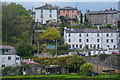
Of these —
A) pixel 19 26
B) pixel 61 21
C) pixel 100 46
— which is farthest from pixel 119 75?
pixel 61 21

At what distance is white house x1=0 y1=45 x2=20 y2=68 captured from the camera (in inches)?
1351

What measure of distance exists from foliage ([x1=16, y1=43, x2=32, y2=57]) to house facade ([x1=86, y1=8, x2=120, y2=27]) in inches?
648

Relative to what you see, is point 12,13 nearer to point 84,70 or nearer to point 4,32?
point 4,32

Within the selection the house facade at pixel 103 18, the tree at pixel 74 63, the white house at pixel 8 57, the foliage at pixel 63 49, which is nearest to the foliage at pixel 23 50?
the white house at pixel 8 57

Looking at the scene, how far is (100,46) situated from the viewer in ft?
146

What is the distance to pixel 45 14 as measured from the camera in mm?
51594

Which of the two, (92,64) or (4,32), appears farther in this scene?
(4,32)

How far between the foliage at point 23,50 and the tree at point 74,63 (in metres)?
6.07

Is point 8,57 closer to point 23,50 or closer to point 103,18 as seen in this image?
point 23,50

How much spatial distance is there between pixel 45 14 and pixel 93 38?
400 inches

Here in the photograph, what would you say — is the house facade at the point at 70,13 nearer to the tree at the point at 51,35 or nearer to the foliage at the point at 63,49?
the tree at the point at 51,35

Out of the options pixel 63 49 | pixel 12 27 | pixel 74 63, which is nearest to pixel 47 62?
pixel 74 63

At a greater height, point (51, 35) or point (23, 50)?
point (51, 35)

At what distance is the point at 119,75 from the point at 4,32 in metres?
16.8
